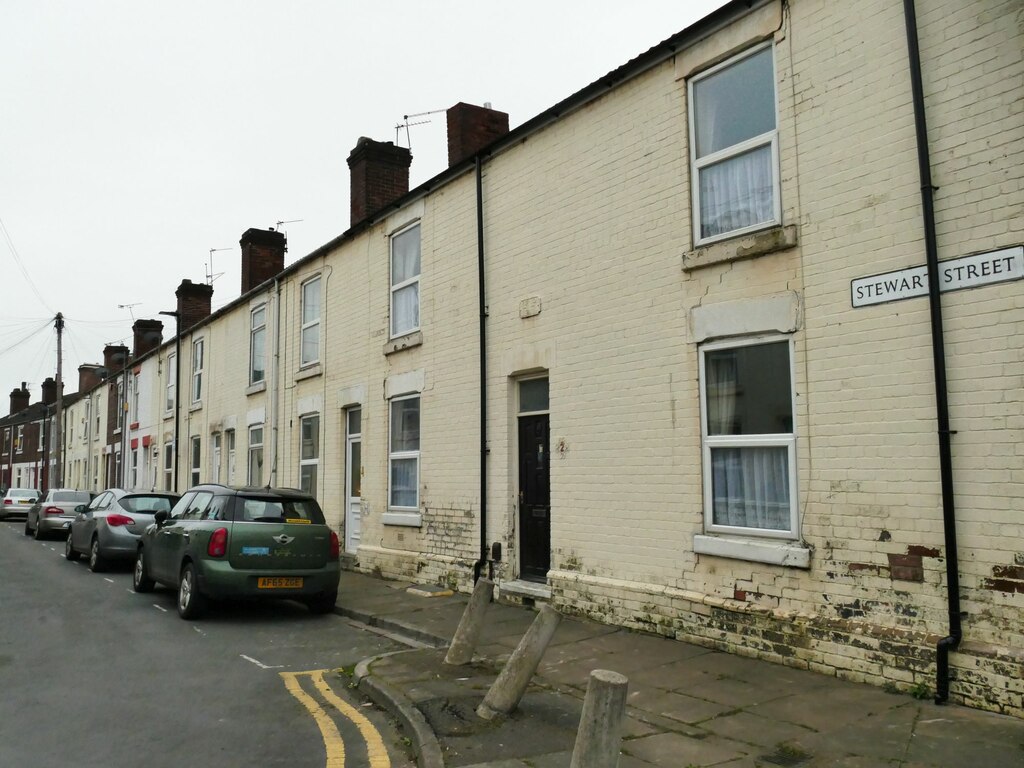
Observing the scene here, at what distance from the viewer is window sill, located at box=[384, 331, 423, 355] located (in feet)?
41.5

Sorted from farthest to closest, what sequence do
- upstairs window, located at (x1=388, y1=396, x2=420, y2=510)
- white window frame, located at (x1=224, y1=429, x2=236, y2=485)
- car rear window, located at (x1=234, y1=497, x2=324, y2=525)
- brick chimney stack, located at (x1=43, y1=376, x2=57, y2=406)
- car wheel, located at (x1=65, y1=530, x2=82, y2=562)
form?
brick chimney stack, located at (x1=43, y1=376, x2=57, y2=406) → white window frame, located at (x1=224, y1=429, x2=236, y2=485) → car wheel, located at (x1=65, y1=530, x2=82, y2=562) → upstairs window, located at (x1=388, y1=396, x2=420, y2=510) → car rear window, located at (x1=234, y1=497, x2=324, y2=525)

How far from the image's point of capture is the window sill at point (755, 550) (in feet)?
22.5

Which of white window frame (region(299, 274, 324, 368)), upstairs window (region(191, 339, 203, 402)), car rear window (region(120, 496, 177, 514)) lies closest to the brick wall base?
white window frame (region(299, 274, 324, 368))

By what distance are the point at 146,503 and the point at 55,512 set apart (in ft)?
34.5

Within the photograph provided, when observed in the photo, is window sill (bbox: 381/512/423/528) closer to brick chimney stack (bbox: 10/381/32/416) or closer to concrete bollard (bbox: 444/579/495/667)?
concrete bollard (bbox: 444/579/495/667)

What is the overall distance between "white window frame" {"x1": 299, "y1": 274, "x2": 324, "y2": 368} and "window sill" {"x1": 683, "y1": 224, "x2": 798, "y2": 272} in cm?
982

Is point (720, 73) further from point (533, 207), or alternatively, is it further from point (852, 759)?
point (852, 759)

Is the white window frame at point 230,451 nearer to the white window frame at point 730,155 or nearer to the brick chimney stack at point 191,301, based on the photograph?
the brick chimney stack at point 191,301

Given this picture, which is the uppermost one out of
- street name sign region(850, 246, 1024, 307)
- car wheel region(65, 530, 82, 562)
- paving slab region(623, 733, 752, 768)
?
street name sign region(850, 246, 1024, 307)

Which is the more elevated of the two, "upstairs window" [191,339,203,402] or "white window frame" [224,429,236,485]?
"upstairs window" [191,339,203,402]

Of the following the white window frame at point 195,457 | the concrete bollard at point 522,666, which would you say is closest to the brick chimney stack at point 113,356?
A: the white window frame at point 195,457

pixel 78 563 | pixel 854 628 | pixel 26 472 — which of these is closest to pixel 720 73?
pixel 854 628

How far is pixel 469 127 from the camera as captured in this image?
526 inches

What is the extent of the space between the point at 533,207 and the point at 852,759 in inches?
293
